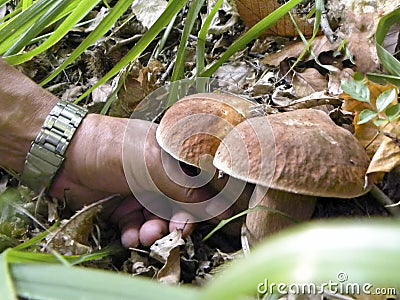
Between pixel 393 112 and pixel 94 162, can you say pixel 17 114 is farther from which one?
pixel 393 112

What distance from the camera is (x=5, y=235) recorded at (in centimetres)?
116

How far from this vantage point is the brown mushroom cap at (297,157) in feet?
2.77

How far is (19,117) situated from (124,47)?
1.95 ft

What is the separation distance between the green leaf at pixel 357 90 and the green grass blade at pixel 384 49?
0.32 ft

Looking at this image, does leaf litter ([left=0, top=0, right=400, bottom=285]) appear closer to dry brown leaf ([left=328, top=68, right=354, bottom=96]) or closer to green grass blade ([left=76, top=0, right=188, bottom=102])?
dry brown leaf ([left=328, top=68, right=354, bottom=96])

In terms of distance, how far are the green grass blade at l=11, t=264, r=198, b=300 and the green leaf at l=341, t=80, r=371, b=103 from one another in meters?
0.64

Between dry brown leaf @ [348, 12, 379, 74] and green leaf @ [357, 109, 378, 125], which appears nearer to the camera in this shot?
green leaf @ [357, 109, 378, 125]

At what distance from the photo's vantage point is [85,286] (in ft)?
1.54

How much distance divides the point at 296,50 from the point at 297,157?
0.67 m

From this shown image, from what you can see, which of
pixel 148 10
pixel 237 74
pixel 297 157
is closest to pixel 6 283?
pixel 297 157

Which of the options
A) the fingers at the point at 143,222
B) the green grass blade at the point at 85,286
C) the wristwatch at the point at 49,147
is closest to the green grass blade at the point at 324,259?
the green grass blade at the point at 85,286

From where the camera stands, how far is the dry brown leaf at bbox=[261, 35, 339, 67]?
4.62 feet

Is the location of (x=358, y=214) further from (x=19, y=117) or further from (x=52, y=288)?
(x=19, y=117)

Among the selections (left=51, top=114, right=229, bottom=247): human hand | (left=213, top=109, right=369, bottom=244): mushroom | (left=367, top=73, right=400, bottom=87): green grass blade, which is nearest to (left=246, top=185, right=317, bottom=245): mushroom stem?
(left=213, top=109, right=369, bottom=244): mushroom
